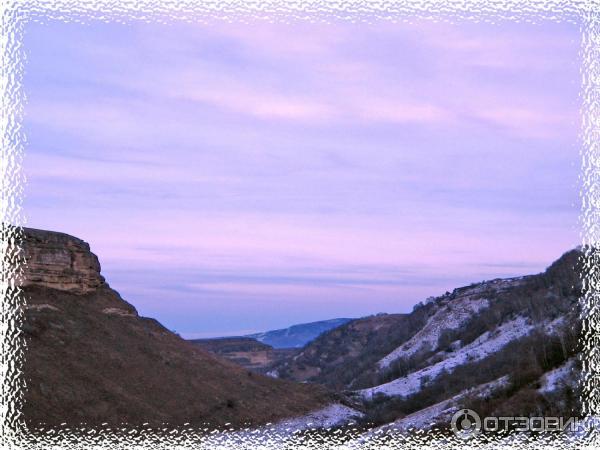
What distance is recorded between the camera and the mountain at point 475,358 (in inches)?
671

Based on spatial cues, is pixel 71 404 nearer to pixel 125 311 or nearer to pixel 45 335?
pixel 45 335

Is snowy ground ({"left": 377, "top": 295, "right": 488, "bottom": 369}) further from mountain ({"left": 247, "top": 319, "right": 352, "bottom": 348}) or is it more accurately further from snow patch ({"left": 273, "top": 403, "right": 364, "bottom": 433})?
mountain ({"left": 247, "top": 319, "right": 352, "bottom": 348})

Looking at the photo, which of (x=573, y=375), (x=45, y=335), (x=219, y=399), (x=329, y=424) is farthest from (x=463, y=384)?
(x=45, y=335)

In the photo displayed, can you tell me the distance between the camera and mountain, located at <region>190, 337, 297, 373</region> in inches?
3349

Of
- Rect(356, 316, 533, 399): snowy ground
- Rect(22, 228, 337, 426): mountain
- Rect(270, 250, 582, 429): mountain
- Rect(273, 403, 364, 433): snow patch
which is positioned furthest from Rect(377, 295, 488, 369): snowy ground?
Rect(273, 403, 364, 433): snow patch

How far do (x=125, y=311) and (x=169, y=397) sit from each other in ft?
28.8

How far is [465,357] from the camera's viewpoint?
36719 mm

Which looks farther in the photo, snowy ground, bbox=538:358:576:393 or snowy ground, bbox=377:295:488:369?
snowy ground, bbox=377:295:488:369

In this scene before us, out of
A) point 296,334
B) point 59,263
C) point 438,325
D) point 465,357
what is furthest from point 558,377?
point 296,334

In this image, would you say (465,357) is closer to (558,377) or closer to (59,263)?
(59,263)

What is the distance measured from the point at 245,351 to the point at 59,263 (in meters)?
60.4

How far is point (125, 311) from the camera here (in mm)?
35094

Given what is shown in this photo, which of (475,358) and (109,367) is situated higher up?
(475,358)

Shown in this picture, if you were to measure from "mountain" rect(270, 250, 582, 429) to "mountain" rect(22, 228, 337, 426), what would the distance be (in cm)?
549
